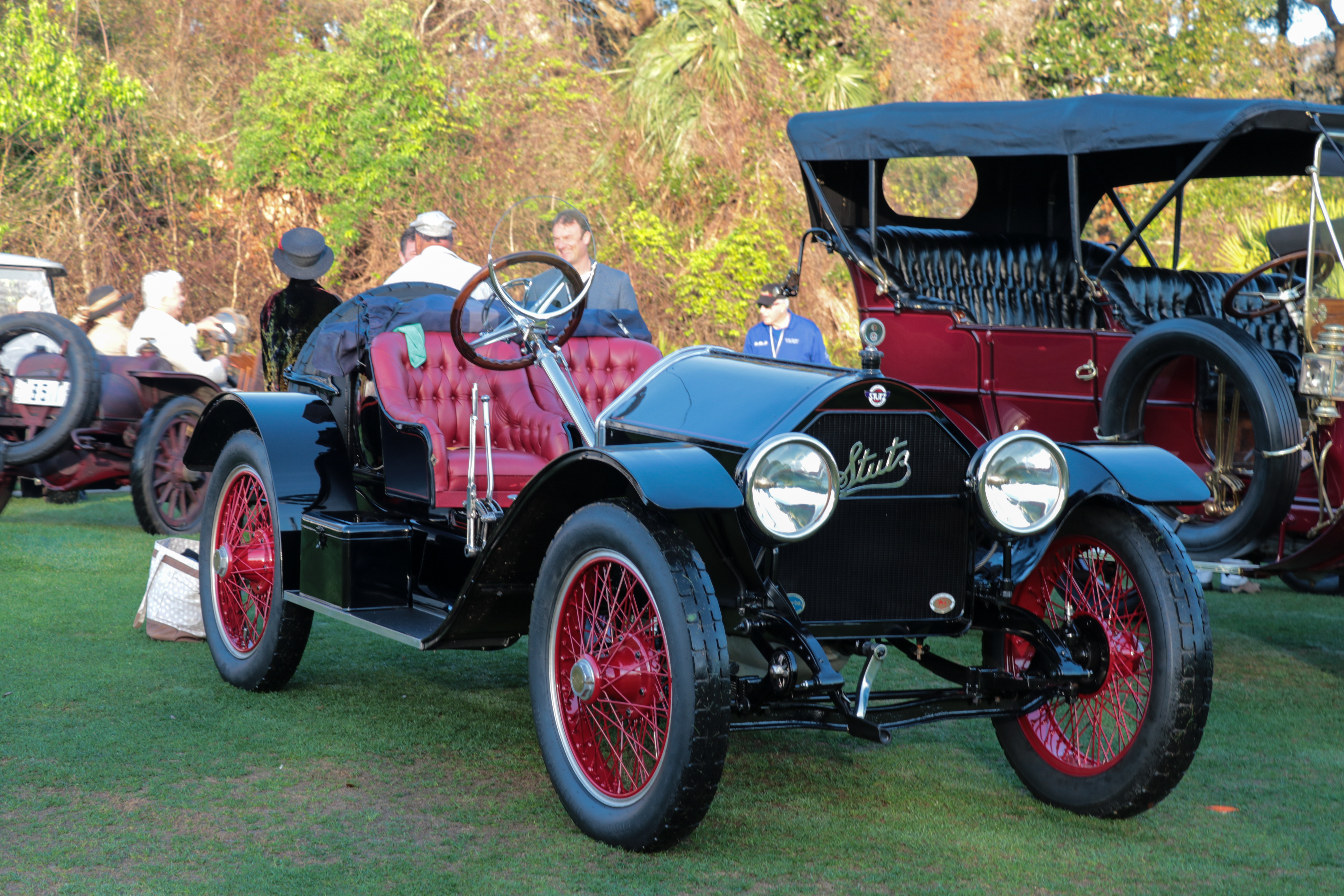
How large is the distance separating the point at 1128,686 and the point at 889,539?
728mm

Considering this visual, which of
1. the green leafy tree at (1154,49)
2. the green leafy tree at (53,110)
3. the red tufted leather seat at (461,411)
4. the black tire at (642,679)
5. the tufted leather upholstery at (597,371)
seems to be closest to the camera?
the black tire at (642,679)

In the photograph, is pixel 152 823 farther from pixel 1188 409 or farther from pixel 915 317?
pixel 915 317

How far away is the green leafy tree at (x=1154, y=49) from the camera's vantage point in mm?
16578

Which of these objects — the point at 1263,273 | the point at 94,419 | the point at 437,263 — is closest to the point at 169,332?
the point at 94,419

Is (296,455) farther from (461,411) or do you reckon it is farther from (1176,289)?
(1176,289)

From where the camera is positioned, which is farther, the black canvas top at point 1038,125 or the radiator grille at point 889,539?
the black canvas top at point 1038,125

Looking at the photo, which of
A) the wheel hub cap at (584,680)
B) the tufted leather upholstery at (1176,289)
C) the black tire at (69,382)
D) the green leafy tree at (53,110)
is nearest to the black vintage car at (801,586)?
the wheel hub cap at (584,680)

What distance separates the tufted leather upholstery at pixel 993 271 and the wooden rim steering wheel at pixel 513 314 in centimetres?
358

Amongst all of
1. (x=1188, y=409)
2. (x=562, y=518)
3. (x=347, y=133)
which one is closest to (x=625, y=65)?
(x=347, y=133)

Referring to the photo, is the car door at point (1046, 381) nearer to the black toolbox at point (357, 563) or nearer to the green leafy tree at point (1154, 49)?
the black toolbox at point (357, 563)

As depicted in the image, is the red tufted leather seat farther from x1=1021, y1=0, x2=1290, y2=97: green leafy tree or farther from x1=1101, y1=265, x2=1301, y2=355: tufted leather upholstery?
x1=1021, y1=0, x2=1290, y2=97: green leafy tree

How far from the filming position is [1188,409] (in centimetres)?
556

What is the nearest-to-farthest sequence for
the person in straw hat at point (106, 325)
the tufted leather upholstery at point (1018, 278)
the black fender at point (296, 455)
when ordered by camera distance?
the black fender at point (296, 455) → the tufted leather upholstery at point (1018, 278) → the person in straw hat at point (106, 325)

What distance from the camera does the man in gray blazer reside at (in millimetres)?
5621
